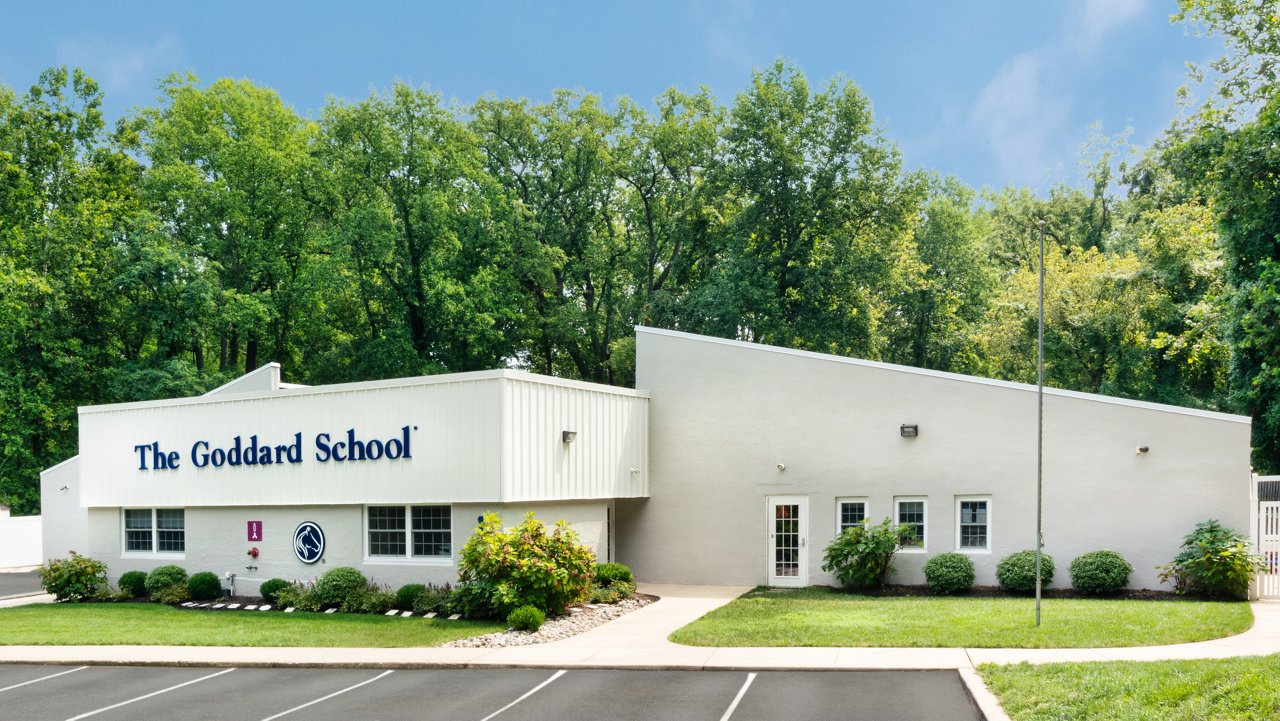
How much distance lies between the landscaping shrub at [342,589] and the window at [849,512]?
33.7 feet

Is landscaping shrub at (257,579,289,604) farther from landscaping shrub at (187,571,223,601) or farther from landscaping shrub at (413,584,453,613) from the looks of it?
landscaping shrub at (413,584,453,613)

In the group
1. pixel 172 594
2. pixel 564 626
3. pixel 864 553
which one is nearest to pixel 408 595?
pixel 564 626

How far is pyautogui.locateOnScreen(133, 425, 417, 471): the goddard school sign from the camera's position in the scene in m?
21.2

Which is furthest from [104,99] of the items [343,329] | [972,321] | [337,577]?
[972,321]

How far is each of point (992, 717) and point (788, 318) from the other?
3190cm

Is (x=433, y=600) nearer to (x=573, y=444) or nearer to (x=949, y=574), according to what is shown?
(x=573, y=444)

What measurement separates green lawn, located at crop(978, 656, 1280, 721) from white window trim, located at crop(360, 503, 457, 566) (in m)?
11.2

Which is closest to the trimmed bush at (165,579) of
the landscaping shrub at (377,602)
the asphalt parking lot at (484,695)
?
the landscaping shrub at (377,602)

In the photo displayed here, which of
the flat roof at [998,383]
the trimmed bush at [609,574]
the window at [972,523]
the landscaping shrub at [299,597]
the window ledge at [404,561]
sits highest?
the flat roof at [998,383]

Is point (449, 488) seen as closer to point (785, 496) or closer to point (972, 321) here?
point (785, 496)

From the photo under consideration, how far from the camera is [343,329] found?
150 feet

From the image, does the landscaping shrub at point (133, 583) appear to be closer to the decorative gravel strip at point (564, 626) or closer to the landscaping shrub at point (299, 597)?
the landscaping shrub at point (299, 597)

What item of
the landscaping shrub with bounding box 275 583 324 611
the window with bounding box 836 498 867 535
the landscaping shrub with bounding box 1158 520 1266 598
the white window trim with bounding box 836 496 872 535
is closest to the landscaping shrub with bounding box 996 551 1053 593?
the landscaping shrub with bounding box 1158 520 1266 598

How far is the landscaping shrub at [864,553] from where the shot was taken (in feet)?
74.4
